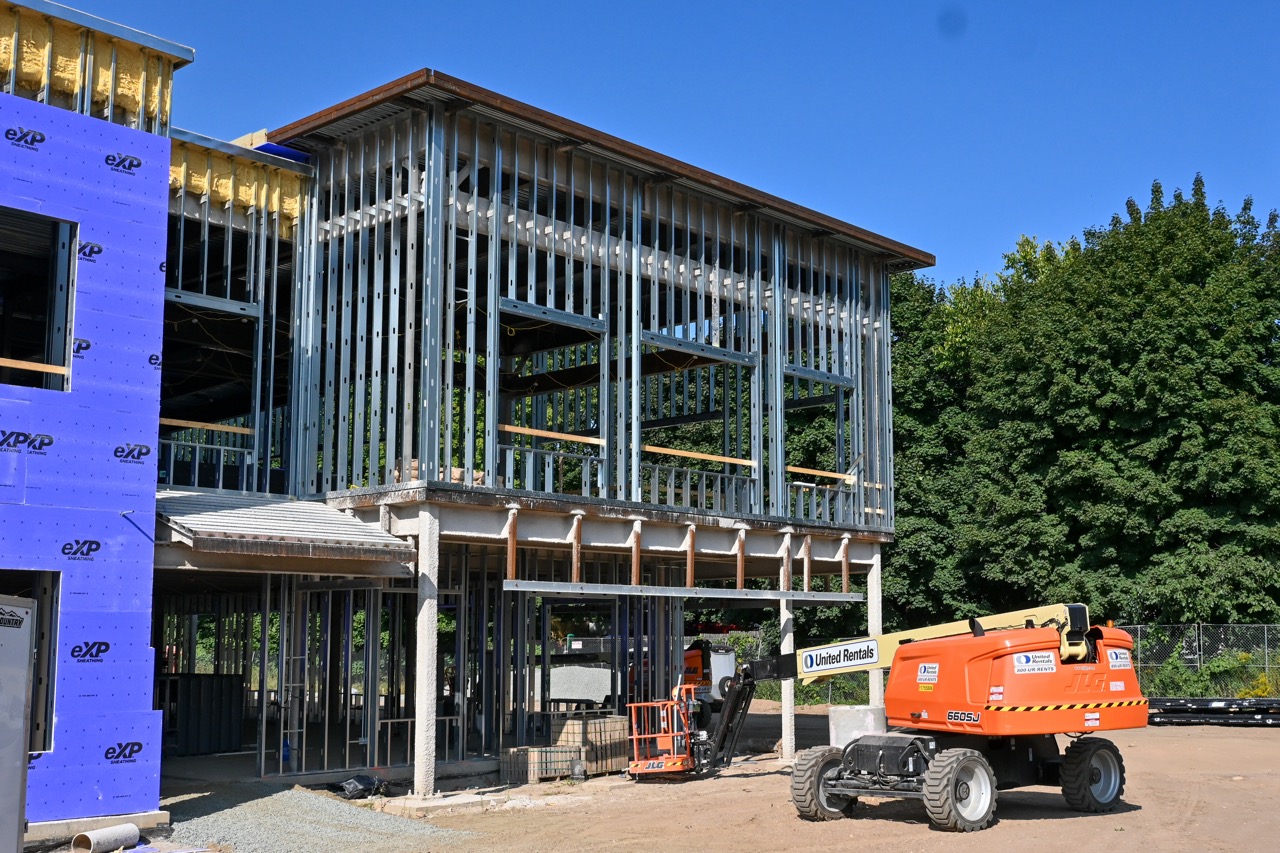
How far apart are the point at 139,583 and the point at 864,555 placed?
1543cm

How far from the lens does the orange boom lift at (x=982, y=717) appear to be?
625 inches

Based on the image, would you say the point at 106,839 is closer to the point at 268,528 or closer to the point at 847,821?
the point at 268,528

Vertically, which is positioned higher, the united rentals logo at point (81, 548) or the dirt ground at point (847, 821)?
the united rentals logo at point (81, 548)

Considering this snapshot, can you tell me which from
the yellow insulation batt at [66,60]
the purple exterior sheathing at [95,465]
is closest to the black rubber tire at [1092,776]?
the purple exterior sheathing at [95,465]

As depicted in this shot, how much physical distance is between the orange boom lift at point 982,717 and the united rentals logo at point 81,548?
28.4 feet

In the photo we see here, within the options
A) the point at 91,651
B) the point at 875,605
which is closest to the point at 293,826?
the point at 91,651

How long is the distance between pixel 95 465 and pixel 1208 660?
100 ft

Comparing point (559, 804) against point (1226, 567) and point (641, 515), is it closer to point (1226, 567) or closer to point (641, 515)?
point (641, 515)

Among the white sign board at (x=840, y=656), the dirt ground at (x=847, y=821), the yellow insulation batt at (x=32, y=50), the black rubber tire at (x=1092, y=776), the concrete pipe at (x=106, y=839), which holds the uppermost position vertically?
the yellow insulation batt at (x=32, y=50)

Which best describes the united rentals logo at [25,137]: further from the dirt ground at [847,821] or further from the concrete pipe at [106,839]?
the dirt ground at [847,821]

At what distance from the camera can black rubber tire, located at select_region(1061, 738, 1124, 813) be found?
55.6 feet

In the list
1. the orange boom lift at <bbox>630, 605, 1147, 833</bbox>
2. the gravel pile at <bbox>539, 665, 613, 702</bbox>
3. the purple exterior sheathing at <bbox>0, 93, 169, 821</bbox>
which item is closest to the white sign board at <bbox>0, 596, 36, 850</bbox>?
the purple exterior sheathing at <bbox>0, 93, 169, 821</bbox>

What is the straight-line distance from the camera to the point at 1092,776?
17.2 m

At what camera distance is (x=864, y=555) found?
27078 millimetres
